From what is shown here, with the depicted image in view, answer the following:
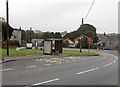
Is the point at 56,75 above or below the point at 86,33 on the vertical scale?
below

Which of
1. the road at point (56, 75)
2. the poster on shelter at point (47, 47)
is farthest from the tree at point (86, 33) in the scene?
the road at point (56, 75)

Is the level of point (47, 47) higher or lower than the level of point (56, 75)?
higher

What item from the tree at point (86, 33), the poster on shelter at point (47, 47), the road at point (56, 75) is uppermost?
the tree at point (86, 33)

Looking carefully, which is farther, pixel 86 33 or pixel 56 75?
pixel 86 33

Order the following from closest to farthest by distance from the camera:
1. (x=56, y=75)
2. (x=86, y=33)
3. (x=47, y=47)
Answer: (x=56, y=75) < (x=47, y=47) < (x=86, y=33)

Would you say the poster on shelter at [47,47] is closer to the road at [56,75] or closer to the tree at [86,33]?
the road at [56,75]

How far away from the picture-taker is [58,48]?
30.7 metres

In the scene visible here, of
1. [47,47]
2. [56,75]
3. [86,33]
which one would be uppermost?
[86,33]

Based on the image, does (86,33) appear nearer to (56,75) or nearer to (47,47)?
(47,47)

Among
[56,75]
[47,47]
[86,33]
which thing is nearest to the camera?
[56,75]

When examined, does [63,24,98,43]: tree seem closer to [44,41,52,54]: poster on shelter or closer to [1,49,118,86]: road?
[44,41,52,54]: poster on shelter

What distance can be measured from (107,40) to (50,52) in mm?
83357

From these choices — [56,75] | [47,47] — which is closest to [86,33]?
[47,47]

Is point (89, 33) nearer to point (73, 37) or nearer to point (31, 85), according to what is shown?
point (73, 37)
